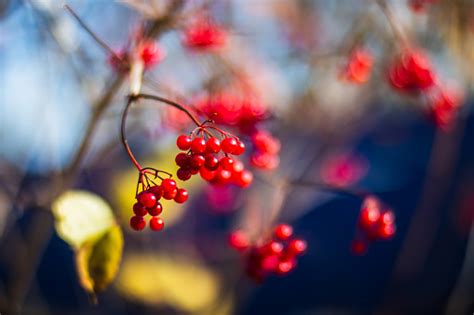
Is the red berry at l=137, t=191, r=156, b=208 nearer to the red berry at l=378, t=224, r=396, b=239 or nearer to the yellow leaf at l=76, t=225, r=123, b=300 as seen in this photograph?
the yellow leaf at l=76, t=225, r=123, b=300

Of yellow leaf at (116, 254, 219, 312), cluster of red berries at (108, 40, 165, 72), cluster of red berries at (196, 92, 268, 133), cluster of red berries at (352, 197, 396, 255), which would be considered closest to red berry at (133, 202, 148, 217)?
cluster of red berries at (196, 92, 268, 133)

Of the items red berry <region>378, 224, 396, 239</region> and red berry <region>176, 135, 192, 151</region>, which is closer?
red berry <region>176, 135, 192, 151</region>

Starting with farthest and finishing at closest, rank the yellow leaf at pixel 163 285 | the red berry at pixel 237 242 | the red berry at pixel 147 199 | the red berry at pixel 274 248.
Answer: the yellow leaf at pixel 163 285 < the red berry at pixel 237 242 < the red berry at pixel 274 248 < the red berry at pixel 147 199

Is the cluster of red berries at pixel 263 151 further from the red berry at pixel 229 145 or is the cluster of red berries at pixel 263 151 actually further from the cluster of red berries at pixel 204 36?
the cluster of red berries at pixel 204 36

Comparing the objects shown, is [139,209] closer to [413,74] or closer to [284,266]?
[284,266]

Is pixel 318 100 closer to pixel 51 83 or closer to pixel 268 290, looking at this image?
pixel 51 83

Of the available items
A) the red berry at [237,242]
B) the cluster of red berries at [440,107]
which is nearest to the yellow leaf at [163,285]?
the red berry at [237,242]

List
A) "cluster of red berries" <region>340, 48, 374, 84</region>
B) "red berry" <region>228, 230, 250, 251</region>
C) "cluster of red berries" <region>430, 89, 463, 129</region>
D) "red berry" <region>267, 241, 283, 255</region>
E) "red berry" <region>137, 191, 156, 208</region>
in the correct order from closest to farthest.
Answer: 1. "red berry" <region>137, 191, 156, 208</region>
2. "red berry" <region>267, 241, 283, 255</region>
3. "red berry" <region>228, 230, 250, 251</region>
4. "cluster of red berries" <region>430, 89, 463, 129</region>
5. "cluster of red berries" <region>340, 48, 374, 84</region>
